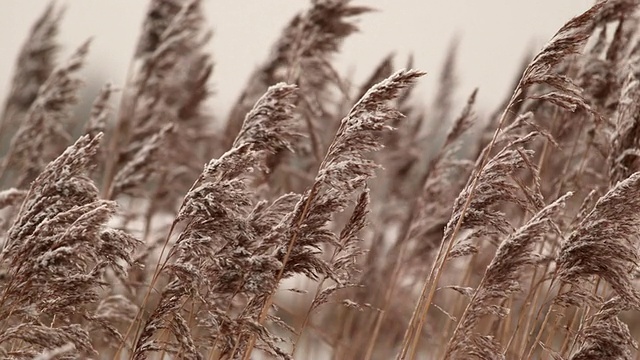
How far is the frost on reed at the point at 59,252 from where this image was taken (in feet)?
11.0

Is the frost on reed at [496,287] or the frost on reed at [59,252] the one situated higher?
the frost on reed at [496,287]

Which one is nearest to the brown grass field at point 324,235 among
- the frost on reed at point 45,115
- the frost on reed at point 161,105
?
the frost on reed at point 45,115

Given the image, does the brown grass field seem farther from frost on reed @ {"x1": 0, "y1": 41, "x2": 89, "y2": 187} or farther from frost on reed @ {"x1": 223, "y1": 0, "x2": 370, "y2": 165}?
frost on reed @ {"x1": 0, "y1": 41, "x2": 89, "y2": 187}

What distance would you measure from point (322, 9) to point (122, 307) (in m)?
2.21

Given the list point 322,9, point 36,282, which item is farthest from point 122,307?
point 322,9

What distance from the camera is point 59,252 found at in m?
3.34

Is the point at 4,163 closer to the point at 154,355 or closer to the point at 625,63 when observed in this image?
the point at 154,355

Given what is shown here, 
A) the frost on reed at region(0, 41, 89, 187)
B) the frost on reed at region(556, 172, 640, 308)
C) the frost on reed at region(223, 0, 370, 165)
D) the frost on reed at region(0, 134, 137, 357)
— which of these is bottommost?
the frost on reed at region(0, 134, 137, 357)

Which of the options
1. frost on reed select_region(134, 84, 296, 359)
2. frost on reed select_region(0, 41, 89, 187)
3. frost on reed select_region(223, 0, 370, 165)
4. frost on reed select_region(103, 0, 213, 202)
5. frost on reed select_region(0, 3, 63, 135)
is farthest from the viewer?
frost on reed select_region(0, 3, 63, 135)

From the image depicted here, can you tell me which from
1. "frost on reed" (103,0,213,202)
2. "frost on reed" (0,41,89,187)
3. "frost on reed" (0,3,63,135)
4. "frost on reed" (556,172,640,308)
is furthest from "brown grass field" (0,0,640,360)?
"frost on reed" (0,3,63,135)

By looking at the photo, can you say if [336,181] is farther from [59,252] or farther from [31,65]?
[31,65]

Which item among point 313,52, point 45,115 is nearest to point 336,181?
point 313,52

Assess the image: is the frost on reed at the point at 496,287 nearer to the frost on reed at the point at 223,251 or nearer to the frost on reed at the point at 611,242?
the frost on reed at the point at 611,242

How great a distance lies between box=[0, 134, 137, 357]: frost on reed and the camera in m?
3.34
